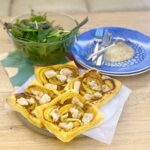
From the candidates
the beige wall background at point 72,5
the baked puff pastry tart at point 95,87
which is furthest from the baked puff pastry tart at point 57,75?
the beige wall background at point 72,5

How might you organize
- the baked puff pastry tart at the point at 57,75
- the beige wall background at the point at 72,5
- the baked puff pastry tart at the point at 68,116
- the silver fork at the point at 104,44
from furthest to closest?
the beige wall background at the point at 72,5, the silver fork at the point at 104,44, the baked puff pastry tart at the point at 57,75, the baked puff pastry tart at the point at 68,116

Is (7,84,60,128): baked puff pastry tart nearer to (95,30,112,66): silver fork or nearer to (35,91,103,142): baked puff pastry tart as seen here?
(35,91,103,142): baked puff pastry tart

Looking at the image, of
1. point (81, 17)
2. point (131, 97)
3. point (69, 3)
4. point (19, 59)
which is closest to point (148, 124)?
point (131, 97)

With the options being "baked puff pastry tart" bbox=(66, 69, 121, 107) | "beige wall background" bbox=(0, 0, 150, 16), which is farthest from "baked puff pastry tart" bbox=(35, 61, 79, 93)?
"beige wall background" bbox=(0, 0, 150, 16)

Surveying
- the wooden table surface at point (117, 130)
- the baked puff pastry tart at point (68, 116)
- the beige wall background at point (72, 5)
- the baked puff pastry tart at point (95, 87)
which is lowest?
the beige wall background at point (72, 5)

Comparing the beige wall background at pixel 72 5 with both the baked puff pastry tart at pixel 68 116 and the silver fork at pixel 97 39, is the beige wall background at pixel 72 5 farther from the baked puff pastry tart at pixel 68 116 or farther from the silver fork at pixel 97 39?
the baked puff pastry tart at pixel 68 116

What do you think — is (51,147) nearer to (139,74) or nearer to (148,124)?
(148,124)

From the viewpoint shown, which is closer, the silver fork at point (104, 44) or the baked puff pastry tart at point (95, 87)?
the baked puff pastry tart at point (95, 87)
